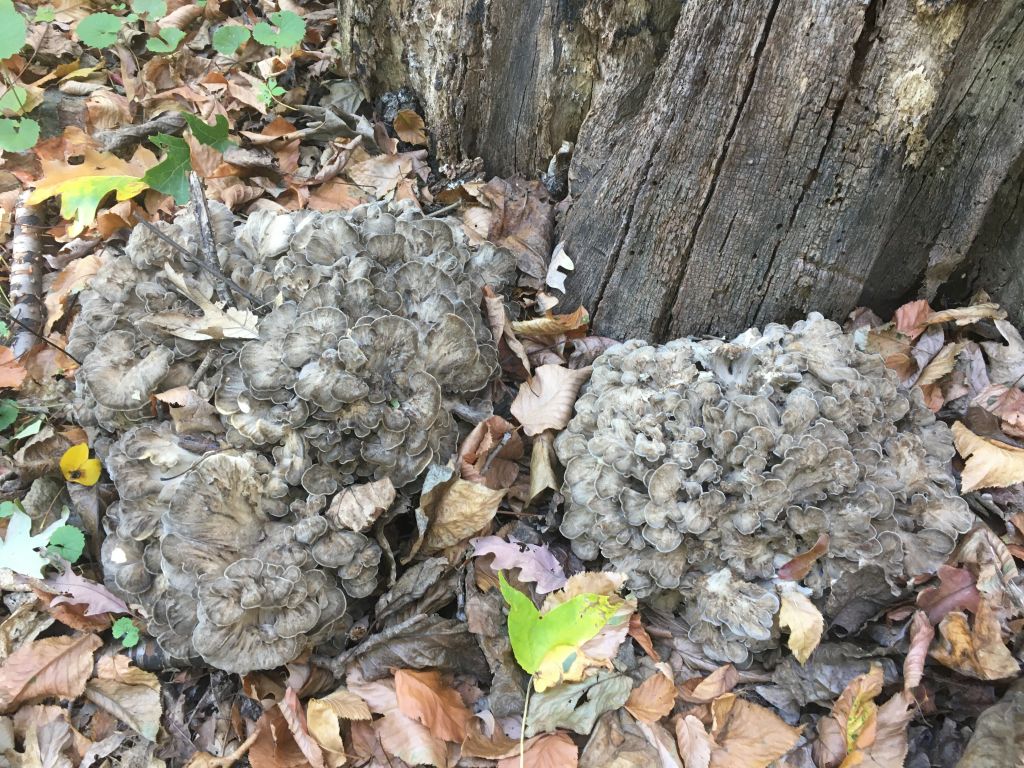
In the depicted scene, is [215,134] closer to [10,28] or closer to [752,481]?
[10,28]

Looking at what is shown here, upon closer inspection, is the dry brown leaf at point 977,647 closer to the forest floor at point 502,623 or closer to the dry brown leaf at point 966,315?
the forest floor at point 502,623

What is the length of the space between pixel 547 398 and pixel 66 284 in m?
3.42

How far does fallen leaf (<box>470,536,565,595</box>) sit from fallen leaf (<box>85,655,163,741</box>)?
5.83ft

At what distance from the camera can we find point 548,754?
289 cm

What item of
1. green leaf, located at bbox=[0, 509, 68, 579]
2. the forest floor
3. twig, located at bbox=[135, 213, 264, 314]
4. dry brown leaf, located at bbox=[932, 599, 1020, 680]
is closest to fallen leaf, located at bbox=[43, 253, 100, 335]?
the forest floor

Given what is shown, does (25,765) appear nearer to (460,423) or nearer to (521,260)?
(460,423)

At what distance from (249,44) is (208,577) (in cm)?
487

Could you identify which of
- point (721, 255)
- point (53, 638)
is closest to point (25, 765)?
point (53, 638)

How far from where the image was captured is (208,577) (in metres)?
2.89

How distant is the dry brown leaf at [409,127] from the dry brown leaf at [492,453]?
104 inches

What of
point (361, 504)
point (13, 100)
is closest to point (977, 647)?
point (361, 504)

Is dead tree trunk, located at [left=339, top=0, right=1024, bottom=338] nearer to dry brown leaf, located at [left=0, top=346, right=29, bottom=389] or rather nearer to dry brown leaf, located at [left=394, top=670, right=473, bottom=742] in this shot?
dry brown leaf, located at [left=394, top=670, right=473, bottom=742]

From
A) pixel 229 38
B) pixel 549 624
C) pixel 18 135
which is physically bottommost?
pixel 549 624

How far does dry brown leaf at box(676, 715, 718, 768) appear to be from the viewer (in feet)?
9.39
